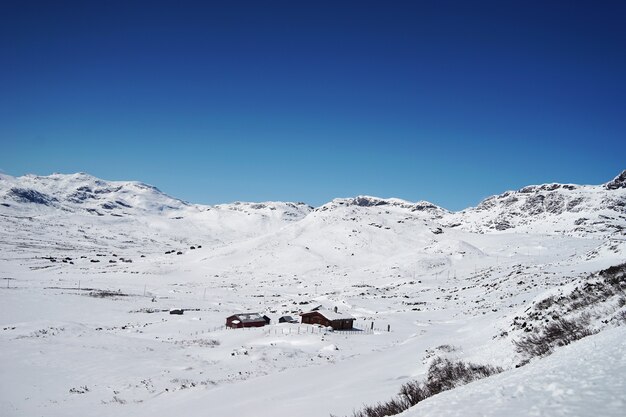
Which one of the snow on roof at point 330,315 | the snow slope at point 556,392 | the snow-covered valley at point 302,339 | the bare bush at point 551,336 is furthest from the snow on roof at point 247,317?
the snow slope at point 556,392

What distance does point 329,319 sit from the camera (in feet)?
164

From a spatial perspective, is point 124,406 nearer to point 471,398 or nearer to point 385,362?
point 385,362

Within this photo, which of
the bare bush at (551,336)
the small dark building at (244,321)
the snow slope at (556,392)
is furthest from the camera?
the small dark building at (244,321)

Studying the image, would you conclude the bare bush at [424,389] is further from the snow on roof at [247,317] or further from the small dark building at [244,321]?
the snow on roof at [247,317]

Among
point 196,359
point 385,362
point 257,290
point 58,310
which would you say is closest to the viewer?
point 385,362

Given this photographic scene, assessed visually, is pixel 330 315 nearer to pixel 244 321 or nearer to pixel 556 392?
pixel 244 321

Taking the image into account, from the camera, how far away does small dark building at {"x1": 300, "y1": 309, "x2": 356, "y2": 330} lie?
49.9m

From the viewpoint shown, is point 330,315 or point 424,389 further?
point 330,315

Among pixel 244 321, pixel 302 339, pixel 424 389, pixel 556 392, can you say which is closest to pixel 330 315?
pixel 244 321

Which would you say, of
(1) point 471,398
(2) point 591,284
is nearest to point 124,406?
(1) point 471,398

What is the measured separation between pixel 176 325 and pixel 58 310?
21.6 meters

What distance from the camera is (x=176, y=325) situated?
167ft

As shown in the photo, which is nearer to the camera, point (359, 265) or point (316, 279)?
point (316, 279)

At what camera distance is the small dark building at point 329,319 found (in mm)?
49906
